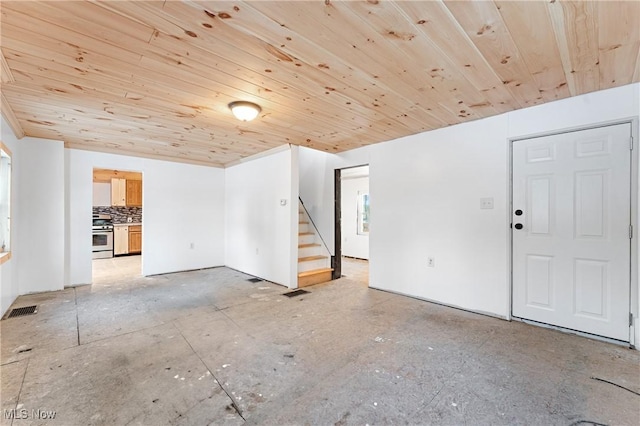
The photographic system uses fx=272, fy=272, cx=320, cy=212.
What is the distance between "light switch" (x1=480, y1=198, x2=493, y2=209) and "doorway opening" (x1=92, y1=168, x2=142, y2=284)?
7377 millimetres

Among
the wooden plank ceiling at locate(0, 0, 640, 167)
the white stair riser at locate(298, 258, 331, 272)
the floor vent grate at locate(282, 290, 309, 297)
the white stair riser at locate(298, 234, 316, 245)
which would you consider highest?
→ the wooden plank ceiling at locate(0, 0, 640, 167)

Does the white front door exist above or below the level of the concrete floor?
above

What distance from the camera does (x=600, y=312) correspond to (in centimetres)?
252

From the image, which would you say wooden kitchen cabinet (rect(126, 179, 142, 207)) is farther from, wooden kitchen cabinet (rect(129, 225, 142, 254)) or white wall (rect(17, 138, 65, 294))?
white wall (rect(17, 138, 65, 294))

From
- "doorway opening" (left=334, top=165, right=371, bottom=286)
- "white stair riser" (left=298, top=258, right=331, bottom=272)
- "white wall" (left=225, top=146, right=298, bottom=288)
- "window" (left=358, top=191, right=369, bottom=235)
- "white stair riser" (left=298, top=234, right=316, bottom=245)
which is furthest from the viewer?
"window" (left=358, top=191, right=369, bottom=235)

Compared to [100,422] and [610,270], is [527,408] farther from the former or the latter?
[100,422]

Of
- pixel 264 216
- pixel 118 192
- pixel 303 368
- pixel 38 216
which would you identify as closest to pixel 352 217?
pixel 264 216

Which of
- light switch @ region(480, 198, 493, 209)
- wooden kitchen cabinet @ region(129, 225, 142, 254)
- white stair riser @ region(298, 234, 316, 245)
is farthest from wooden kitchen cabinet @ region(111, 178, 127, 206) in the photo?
light switch @ region(480, 198, 493, 209)

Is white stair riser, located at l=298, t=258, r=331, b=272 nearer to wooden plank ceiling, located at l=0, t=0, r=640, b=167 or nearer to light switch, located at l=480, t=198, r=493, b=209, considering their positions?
wooden plank ceiling, located at l=0, t=0, r=640, b=167

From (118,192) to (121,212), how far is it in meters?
0.67

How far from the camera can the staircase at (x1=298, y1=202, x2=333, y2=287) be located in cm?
458

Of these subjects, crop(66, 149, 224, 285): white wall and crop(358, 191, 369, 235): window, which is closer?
crop(66, 149, 224, 285): white wall

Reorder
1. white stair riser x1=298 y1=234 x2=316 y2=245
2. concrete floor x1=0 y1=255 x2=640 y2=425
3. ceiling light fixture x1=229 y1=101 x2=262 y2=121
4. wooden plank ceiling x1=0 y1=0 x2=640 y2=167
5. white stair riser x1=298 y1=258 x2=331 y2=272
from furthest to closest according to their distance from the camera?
1. white stair riser x1=298 y1=234 x2=316 y2=245
2. white stair riser x1=298 y1=258 x2=331 y2=272
3. ceiling light fixture x1=229 y1=101 x2=262 y2=121
4. concrete floor x1=0 y1=255 x2=640 y2=425
5. wooden plank ceiling x1=0 y1=0 x2=640 y2=167

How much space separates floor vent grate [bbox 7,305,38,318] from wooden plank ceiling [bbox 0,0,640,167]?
7.19ft
